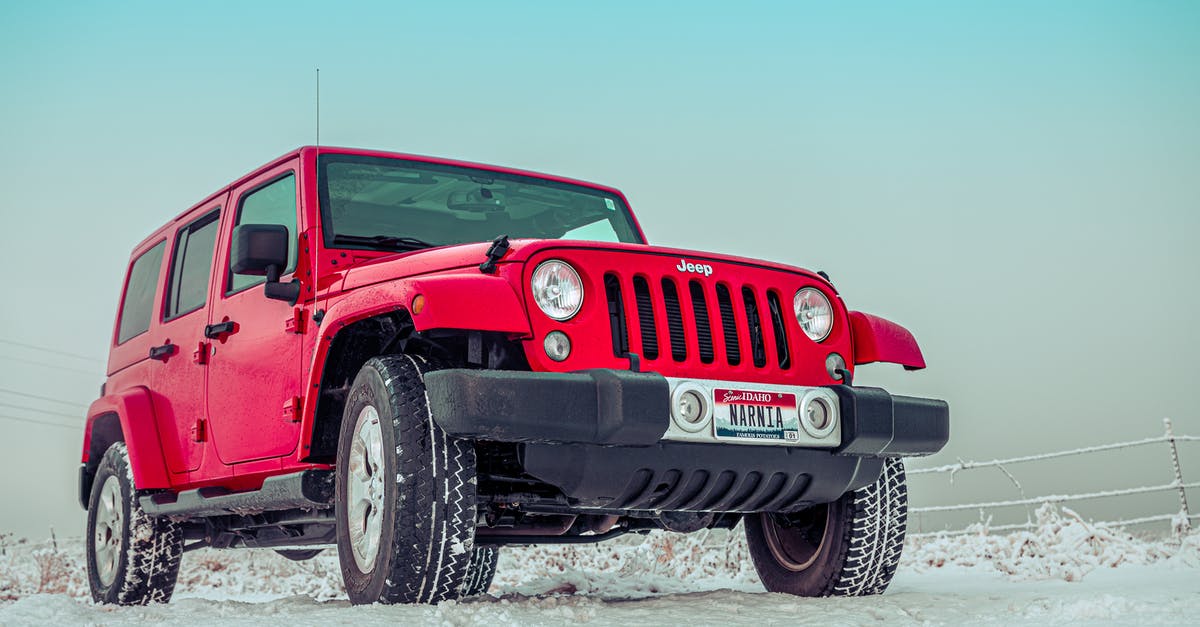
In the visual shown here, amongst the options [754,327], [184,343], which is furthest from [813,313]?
[184,343]

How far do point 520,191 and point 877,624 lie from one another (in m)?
3.00

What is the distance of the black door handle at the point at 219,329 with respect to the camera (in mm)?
5879

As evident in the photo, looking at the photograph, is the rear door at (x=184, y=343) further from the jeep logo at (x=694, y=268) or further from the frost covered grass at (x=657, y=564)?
the jeep logo at (x=694, y=268)

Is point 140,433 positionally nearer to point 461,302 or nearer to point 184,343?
point 184,343

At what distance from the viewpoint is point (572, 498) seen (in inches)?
174

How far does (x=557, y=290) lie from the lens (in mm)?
4270

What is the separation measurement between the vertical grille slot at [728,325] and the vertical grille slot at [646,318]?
0.29 m

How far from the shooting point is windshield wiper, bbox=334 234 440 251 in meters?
5.33

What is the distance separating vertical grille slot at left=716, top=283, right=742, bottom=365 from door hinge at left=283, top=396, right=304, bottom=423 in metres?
1.86

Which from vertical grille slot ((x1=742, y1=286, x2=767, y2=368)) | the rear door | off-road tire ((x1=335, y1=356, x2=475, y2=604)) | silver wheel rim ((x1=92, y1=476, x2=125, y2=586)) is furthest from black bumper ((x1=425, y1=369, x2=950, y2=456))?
silver wheel rim ((x1=92, y1=476, x2=125, y2=586))

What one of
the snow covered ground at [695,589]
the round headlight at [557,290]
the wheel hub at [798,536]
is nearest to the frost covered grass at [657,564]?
the snow covered ground at [695,589]

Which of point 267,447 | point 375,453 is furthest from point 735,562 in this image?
point 375,453

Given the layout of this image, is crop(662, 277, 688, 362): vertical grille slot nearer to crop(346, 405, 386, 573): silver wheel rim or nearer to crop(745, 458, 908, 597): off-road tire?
crop(346, 405, 386, 573): silver wheel rim

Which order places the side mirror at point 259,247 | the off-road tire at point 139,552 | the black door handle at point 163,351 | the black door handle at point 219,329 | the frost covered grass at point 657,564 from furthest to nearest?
the frost covered grass at point 657,564
the off-road tire at point 139,552
the black door handle at point 163,351
the black door handle at point 219,329
the side mirror at point 259,247
